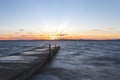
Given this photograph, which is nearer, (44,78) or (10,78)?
(10,78)

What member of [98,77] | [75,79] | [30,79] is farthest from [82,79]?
[30,79]

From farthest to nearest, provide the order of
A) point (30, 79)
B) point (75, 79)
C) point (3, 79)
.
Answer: point (75, 79) < point (30, 79) < point (3, 79)

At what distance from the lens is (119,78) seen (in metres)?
17.4

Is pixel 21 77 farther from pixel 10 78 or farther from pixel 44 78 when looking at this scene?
pixel 44 78

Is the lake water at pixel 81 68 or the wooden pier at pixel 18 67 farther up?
the wooden pier at pixel 18 67

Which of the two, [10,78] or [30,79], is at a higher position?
[10,78]

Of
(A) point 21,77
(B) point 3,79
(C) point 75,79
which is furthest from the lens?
(C) point 75,79

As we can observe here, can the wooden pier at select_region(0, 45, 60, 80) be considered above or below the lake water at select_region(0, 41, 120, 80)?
above

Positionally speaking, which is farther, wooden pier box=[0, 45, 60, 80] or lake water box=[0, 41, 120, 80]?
lake water box=[0, 41, 120, 80]

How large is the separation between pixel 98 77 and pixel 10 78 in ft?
31.9

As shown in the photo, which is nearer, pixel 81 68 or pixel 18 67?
pixel 18 67

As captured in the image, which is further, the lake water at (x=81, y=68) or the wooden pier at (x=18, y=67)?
the lake water at (x=81, y=68)

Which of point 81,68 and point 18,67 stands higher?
point 18,67

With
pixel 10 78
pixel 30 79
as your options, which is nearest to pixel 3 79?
pixel 10 78
